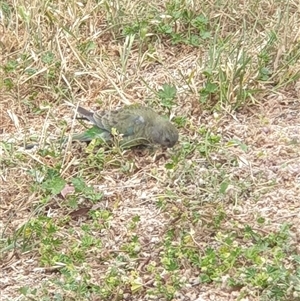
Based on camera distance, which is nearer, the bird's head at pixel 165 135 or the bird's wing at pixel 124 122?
the bird's head at pixel 165 135

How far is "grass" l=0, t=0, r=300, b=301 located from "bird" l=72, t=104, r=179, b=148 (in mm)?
70

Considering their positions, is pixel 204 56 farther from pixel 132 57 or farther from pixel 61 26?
pixel 61 26

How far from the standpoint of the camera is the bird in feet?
13.5

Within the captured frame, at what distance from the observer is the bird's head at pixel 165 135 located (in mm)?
4086

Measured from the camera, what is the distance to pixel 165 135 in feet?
13.4

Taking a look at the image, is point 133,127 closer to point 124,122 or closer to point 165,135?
point 124,122

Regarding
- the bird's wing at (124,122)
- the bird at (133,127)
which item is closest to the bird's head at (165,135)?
the bird at (133,127)

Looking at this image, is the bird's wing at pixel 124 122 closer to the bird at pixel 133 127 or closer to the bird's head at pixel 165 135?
the bird at pixel 133 127

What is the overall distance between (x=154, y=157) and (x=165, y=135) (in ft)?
0.47

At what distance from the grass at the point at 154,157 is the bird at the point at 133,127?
70mm

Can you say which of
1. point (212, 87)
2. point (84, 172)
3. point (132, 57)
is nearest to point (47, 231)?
point (84, 172)

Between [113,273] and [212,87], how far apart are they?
1.53m

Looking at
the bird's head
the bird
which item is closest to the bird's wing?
the bird

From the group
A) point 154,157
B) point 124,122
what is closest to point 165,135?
point 154,157
